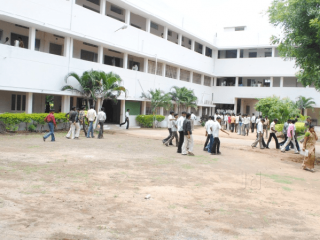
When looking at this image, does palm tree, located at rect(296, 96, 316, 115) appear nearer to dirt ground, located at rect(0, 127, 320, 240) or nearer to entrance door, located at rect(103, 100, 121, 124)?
entrance door, located at rect(103, 100, 121, 124)

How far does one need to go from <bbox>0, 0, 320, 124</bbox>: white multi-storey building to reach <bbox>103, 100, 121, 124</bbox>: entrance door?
3.3 inches

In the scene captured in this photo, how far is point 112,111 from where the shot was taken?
957 inches

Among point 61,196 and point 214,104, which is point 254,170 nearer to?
point 61,196

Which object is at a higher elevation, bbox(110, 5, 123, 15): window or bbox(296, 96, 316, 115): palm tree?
bbox(110, 5, 123, 15): window

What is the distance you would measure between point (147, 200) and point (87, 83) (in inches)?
515

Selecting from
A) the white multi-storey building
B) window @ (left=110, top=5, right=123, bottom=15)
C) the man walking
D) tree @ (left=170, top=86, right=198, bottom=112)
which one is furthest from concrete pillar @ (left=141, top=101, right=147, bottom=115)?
the man walking

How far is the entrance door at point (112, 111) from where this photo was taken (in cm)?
2366

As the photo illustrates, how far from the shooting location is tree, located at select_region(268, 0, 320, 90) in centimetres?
1141

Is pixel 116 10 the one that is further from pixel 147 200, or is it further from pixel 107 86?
pixel 147 200

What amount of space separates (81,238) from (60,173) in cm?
370

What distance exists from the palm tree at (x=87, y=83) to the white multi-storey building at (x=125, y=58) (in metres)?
0.56

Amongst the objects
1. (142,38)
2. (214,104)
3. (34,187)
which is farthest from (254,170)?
(214,104)

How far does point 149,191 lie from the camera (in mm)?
6395

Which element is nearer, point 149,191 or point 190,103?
point 149,191
